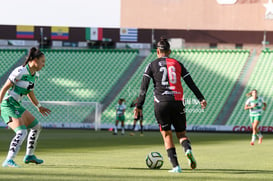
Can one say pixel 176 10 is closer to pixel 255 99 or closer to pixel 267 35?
pixel 267 35

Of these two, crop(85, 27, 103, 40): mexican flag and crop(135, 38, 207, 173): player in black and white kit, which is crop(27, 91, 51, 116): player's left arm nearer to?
crop(135, 38, 207, 173): player in black and white kit

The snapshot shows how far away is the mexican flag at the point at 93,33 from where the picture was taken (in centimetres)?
4941

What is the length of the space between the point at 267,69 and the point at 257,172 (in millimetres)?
31480

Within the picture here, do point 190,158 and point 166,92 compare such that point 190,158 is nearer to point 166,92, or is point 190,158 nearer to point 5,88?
point 166,92

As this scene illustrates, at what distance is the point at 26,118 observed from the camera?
37.7 feet

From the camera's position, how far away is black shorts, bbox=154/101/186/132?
10.6 m

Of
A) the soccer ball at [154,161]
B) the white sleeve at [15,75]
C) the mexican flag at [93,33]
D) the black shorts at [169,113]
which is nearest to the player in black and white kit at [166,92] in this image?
the black shorts at [169,113]

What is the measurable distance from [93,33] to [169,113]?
39590mm

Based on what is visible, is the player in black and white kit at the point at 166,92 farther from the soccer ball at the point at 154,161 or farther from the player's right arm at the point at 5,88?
the player's right arm at the point at 5,88

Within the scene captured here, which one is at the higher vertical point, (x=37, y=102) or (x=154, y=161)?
(x=37, y=102)

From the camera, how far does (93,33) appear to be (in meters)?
49.7

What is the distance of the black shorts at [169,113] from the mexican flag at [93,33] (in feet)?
128

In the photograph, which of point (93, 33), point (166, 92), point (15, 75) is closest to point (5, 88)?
point (15, 75)

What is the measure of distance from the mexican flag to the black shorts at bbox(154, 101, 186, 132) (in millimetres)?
39151
